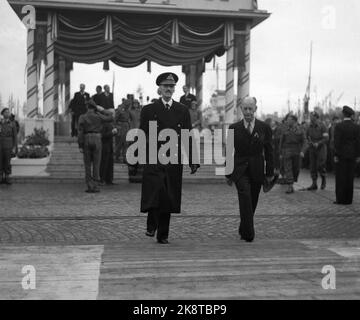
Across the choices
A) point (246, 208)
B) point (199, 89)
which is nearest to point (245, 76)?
point (199, 89)

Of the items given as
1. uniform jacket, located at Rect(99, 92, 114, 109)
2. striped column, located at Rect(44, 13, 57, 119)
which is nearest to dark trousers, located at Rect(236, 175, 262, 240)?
uniform jacket, located at Rect(99, 92, 114, 109)

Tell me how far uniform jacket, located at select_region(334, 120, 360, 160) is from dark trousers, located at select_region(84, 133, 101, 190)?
534 centimetres

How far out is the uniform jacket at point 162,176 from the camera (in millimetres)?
7469

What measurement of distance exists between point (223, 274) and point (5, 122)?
1215 cm

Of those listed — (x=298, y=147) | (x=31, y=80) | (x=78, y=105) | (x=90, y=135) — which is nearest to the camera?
(x=90, y=135)

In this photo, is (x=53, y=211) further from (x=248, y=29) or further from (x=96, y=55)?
(x=248, y=29)

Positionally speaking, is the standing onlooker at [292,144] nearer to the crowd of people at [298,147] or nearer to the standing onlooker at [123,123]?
the crowd of people at [298,147]

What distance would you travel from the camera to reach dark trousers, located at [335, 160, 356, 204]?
41.1ft

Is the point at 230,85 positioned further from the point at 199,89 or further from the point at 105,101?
the point at 105,101

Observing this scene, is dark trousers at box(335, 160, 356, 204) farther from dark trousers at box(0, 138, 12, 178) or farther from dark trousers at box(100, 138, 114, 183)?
dark trousers at box(0, 138, 12, 178)

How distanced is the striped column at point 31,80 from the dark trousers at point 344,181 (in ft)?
36.0

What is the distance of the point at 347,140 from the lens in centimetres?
1279

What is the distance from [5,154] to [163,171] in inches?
396

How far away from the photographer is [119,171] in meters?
18.0
